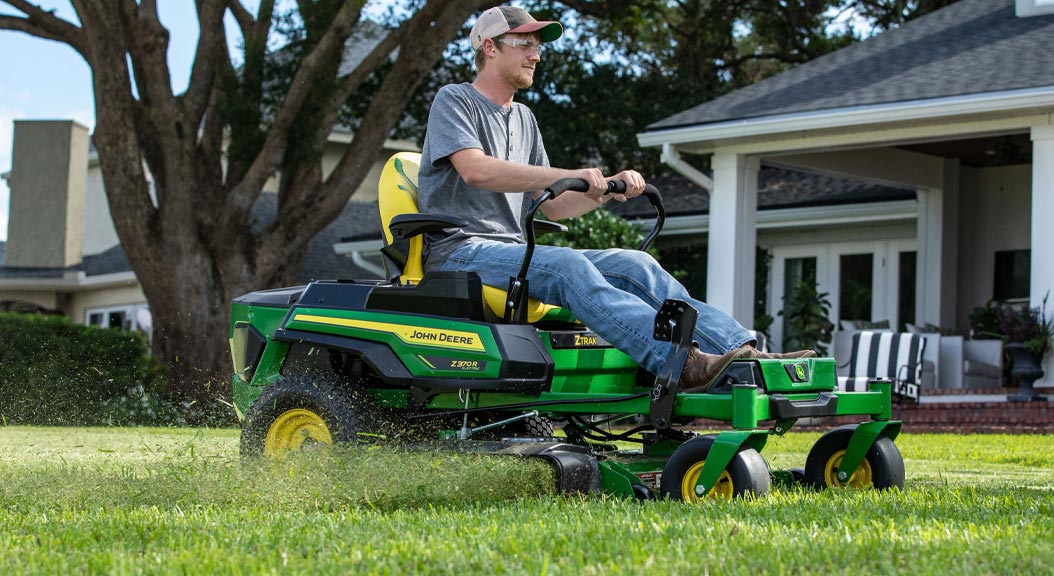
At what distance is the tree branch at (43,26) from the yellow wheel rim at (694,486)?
12623 millimetres

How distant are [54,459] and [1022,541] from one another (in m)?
4.76

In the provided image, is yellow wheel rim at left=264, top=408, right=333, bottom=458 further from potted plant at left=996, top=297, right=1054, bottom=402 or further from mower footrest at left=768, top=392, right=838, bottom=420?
potted plant at left=996, top=297, right=1054, bottom=402

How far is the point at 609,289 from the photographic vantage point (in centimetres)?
480

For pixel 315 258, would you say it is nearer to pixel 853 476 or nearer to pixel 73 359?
pixel 73 359

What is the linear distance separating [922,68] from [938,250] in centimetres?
310

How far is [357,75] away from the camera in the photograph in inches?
618

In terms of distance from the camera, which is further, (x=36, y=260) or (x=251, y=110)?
(x=36, y=260)

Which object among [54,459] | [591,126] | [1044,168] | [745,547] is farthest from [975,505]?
[591,126]

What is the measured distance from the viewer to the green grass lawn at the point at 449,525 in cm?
315

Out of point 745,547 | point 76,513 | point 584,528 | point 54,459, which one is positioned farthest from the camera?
point 54,459

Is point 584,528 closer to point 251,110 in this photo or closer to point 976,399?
point 976,399

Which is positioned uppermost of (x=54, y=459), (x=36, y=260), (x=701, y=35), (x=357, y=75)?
(x=701, y=35)

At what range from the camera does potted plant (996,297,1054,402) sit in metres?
12.4

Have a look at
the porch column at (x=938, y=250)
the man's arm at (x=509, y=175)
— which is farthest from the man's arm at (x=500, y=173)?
the porch column at (x=938, y=250)
